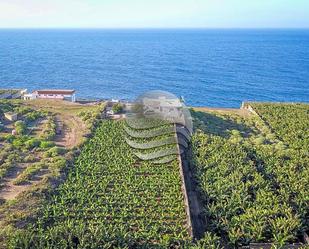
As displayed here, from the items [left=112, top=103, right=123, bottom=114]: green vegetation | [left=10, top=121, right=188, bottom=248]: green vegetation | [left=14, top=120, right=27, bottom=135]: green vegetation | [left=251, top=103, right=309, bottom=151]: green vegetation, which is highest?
[left=112, top=103, right=123, bottom=114]: green vegetation

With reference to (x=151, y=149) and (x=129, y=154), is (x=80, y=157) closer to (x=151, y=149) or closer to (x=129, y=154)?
(x=129, y=154)

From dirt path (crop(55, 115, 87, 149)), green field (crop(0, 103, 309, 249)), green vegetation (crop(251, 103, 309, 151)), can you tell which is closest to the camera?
green field (crop(0, 103, 309, 249))

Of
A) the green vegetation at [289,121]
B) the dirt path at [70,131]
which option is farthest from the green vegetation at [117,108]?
the green vegetation at [289,121]

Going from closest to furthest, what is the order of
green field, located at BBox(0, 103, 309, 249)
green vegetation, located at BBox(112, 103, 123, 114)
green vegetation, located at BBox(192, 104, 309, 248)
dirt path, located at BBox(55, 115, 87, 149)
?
green field, located at BBox(0, 103, 309, 249) < green vegetation, located at BBox(192, 104, 309, 248) < dirt path, located at BBox(55, 115, 87, 149) < green vegetation, located at BBox(112, 103, 123, 114)

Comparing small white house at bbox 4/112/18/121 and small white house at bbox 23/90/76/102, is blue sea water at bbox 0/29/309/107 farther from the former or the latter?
small white house at bbox 4/112/18/121

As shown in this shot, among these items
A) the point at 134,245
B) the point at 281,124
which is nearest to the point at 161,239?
the point at 134,245

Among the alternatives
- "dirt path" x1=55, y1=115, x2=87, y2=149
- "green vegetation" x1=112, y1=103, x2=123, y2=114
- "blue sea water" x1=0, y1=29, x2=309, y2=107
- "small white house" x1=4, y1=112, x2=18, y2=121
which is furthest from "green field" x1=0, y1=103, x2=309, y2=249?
"blue sea water" x1=0, y1=29, x2=309, y2=107

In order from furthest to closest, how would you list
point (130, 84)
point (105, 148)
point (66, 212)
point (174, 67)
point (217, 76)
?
1. point (174, 67)
2. point (217, 76)
3. point (130, 84)
4. point (105, 148)
5. point (66, 212)

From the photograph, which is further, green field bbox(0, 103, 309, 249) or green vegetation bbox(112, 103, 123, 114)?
green vegetation bbox(112, 103, 123, 114)
